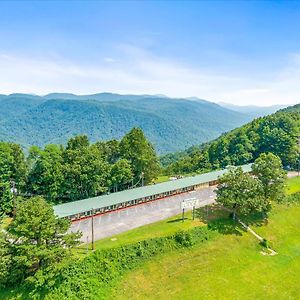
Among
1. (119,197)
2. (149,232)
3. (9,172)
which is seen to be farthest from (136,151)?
(9,172)

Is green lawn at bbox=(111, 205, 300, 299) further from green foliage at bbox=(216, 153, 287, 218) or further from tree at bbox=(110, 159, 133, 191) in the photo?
tree at bbox=(110, 159, 133, 191)

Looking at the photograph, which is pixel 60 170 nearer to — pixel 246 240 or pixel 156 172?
pixel 156 172

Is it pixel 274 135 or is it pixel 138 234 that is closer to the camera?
pixel 138 234

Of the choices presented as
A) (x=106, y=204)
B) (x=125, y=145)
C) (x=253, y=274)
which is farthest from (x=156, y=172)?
(x=253, y=274)

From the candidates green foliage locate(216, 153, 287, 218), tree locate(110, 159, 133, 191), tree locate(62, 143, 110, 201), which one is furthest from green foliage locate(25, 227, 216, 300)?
tree locate(110, 159, 133, 191)

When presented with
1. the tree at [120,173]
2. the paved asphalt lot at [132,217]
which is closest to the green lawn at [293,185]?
the paved asphalt lot at [132,217]

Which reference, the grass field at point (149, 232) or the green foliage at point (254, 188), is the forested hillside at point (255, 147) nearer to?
the green foliage at point (254, 188)
